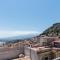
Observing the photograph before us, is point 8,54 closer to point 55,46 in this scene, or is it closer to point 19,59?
point 19,59

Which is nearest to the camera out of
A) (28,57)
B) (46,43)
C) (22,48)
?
(28,57)

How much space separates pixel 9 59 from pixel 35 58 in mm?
3655

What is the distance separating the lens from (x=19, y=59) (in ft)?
73.0

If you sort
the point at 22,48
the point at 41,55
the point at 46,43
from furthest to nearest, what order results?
1. the point at 46,43
2. the point at 22,48
3. the point at 41,55

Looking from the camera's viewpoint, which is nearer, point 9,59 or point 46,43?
point 9,59

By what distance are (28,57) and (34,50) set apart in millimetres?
1824

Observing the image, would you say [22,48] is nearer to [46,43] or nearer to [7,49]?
[7,49]

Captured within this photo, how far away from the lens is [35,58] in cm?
2172

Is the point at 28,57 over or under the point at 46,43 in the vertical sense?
under

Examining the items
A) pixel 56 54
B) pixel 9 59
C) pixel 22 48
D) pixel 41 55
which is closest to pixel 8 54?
pixel 9 59

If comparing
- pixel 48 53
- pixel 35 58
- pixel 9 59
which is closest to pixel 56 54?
pixel 48 53

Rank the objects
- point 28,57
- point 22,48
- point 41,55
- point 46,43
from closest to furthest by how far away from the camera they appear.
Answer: point 41,55 → point 28,57 → point 22,48 → point 46,43

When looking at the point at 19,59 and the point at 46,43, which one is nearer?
the point at 19,59

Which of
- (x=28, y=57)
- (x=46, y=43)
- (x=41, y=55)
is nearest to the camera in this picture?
→ (x=41, y=55)
